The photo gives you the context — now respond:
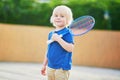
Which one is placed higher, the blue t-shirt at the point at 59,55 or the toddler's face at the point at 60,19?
the toddler's face at the point at 60,19

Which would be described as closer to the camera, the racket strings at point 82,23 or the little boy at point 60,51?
the little boy at point 60,51

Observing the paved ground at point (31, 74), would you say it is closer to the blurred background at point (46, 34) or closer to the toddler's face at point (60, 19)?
the blurred background at point (46, 34)

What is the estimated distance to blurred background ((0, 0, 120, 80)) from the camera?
597 inches

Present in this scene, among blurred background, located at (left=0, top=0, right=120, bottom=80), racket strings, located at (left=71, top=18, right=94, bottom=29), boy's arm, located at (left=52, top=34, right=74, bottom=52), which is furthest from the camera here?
blurred background, located at (left=0, top=0, right=120, bottom=80)

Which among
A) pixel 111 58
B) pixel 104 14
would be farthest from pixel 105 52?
pixel 104 14

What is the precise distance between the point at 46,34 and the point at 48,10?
1.90 m

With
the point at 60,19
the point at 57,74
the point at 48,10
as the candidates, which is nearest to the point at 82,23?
the point at 60,19

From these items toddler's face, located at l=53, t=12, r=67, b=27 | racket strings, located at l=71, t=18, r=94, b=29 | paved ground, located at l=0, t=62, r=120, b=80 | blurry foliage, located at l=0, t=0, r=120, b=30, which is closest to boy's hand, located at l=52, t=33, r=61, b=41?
toddler's face, located at l=53, t=12, r=67, b=27

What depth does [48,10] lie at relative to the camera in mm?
17219

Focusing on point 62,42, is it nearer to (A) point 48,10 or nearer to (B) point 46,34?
(B) point 46,34

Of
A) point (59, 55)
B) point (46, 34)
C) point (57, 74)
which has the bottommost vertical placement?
point (46, 34)

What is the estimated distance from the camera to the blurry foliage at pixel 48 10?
17109mm

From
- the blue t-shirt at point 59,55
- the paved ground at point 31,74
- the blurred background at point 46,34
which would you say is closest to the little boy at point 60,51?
the blue t-shirt at point 59,55

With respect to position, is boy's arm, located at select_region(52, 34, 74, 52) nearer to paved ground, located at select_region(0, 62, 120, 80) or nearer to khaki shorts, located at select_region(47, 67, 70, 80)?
khaki shorts, located at select_region(47, 67, 70, 80)
